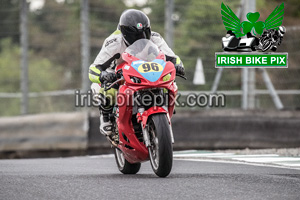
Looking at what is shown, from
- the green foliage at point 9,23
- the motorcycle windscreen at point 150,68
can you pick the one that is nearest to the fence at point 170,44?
the green foliage at point 9,23

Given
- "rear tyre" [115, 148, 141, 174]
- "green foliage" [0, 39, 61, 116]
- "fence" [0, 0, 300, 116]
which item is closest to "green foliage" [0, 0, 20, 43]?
"fence" [0, 0, 300, 116]

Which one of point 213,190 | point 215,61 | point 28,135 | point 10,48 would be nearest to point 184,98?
point 215,61

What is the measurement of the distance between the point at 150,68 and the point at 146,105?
378mm

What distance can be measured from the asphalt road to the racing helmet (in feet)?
5.09

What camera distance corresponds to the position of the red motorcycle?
22.9 ft

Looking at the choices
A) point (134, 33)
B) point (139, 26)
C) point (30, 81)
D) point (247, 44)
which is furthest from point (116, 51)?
point (30, 81)

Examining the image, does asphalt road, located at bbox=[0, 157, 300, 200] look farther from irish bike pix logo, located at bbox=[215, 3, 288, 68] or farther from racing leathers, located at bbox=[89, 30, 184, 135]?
irish bike pix logo, located at bbox=[215, 3, 288, 68]

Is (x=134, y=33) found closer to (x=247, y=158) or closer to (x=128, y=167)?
(x=128, y=167)

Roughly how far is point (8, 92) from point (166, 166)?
26.0 ft

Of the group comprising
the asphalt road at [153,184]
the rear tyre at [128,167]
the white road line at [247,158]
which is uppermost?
the asphalt road at [153,184]

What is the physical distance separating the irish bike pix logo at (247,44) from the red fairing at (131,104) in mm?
5934

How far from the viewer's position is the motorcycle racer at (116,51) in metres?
7.59

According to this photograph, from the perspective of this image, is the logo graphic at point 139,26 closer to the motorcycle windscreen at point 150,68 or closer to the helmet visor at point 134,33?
the helmet visor at point 134,33

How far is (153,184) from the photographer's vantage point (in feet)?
21.4
